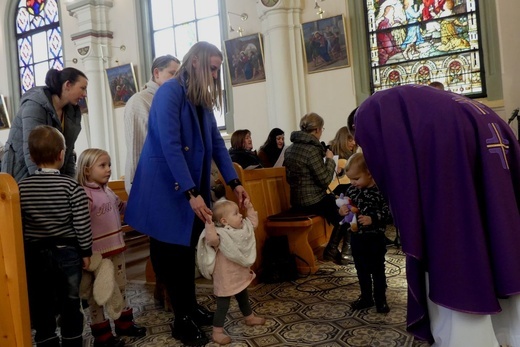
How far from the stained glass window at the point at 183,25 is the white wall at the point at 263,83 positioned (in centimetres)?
51

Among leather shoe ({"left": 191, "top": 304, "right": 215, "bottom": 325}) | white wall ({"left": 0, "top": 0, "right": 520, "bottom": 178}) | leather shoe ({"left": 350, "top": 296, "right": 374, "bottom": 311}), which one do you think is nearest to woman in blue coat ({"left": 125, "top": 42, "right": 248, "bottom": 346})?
leather shoe ({"left": 191, "top": 304, "right": 215, "bottom": 325})

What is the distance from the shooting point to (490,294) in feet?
5.48

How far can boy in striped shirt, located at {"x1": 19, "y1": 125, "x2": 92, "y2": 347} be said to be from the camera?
97.9 inches

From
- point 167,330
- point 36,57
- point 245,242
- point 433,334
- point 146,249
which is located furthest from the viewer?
point 36,57

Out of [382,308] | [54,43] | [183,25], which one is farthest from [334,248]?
[54,43]

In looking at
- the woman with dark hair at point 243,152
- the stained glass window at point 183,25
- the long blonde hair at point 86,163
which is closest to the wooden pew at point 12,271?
the long blonde hair at point 86,163

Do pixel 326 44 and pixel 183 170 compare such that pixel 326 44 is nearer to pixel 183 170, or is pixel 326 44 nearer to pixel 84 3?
pixel 84 3

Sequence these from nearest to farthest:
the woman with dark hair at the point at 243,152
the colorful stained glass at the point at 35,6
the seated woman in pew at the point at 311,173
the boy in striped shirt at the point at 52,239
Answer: the boy in striped shirt at the point at 52,239
the seated woman in pew at the point at 311,173
the woman with dark hair at the point at 243,152
the colorful stained glass at the point at 35,6

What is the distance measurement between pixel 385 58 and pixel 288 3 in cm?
200

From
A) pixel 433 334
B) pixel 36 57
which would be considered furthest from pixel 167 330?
pixel 36 57

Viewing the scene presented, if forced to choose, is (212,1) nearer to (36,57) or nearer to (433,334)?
(36,57)

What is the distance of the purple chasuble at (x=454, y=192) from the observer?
168 cm

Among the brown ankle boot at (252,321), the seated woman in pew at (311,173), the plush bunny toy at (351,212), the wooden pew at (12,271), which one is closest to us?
the wooden pew at (12,271)

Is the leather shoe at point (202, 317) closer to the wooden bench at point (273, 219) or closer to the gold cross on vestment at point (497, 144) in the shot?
the wooden bench at point (273, 219)
